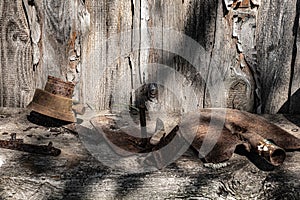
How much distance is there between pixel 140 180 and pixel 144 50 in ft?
3.12

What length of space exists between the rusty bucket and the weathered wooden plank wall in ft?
0.76

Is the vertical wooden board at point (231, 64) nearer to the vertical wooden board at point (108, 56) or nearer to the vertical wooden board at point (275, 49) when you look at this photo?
the vertical wooden board at point (275, 49)

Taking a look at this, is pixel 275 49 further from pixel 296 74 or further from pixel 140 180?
pixel 140 180

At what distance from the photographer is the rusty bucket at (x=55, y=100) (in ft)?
8.75

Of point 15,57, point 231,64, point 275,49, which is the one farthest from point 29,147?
point 275,49

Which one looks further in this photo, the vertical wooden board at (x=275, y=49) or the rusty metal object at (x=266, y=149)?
the vertical wooden board at (x=275, y=49)

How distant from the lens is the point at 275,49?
2941 mm

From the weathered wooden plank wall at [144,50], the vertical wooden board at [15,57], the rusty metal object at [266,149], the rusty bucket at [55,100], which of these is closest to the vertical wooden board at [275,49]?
the weathered wooden plank wall at [144,50]

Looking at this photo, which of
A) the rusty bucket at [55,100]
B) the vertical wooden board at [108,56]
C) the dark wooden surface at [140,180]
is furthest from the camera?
the vertical wooden board at [108,56]

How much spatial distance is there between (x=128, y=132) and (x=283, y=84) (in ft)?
3.14

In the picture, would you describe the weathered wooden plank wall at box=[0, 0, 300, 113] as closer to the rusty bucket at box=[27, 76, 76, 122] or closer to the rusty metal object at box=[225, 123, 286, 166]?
the rusty bucket at box=[27, 76, 76, 122]

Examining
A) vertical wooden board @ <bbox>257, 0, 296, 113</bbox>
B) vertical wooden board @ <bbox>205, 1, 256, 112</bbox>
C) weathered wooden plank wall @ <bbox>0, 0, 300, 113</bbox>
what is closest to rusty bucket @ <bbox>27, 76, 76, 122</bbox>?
weathered wooden plank wall @ <bbox>0, 0, 300, 113</bbox>

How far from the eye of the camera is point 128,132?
2.63m

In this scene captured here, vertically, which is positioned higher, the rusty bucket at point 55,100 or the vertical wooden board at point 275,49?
the vertical wooden board at point 275,49
